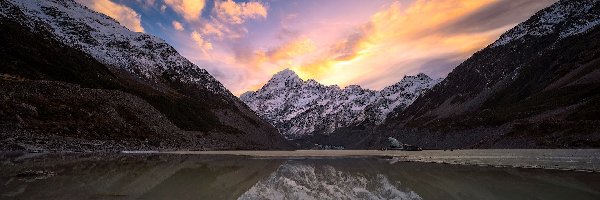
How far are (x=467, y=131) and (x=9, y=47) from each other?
486 ft

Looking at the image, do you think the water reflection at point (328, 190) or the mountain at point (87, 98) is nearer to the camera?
the water reflection at point (328, 190)

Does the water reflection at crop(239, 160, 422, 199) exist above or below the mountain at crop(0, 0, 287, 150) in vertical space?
below

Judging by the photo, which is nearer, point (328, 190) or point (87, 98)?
point (328, 190)

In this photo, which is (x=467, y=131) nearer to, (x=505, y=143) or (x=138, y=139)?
(x=505, y=143)

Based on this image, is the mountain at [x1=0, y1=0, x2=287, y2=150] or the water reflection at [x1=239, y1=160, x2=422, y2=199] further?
the mountain at [x1=0, y1=0, x2=287, y2=150]

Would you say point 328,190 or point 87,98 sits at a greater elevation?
point 87,98

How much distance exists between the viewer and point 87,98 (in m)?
88.4

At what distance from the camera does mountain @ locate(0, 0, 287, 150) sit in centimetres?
7067

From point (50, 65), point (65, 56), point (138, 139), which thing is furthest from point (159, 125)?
point (65, 56)

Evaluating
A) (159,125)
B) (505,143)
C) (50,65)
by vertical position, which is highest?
(50,65)

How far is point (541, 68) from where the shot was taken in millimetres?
197375

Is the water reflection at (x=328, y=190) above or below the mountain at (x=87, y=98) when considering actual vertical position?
below

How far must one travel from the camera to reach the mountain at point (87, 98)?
7067 cm

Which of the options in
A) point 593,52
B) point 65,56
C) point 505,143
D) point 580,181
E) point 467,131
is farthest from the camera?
point 593,52
